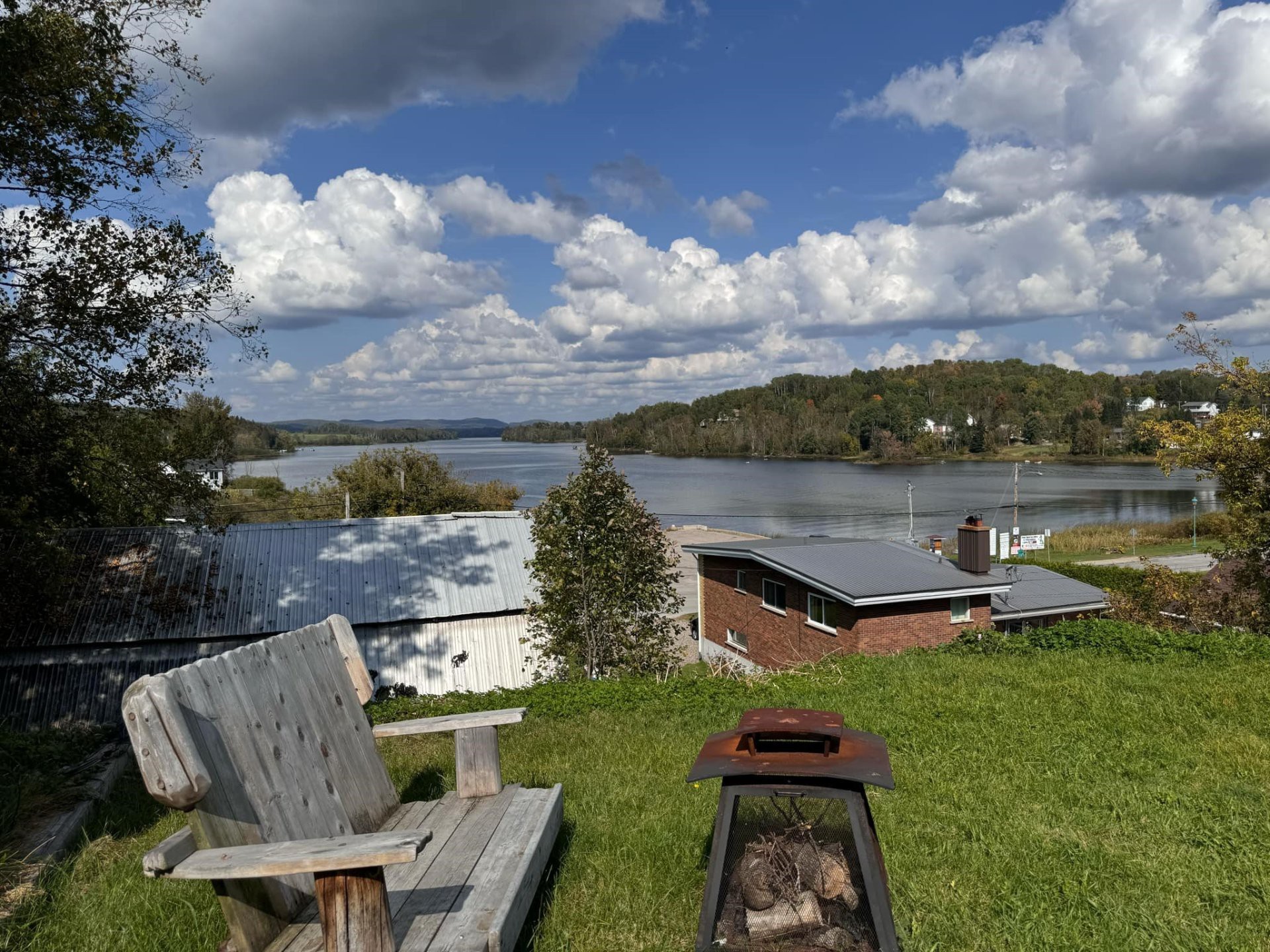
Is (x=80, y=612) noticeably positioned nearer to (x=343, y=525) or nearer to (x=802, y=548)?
(x=343, y=525)

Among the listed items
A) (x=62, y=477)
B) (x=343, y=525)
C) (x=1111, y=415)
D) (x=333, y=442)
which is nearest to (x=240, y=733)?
(x=62, y=477)

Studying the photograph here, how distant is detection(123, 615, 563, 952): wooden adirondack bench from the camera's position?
2070 mm

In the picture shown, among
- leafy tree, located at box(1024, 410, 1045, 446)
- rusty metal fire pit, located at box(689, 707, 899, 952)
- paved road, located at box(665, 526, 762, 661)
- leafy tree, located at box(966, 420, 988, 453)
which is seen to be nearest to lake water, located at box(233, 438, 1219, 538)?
paved road, located at box(665, 526, 762, 661)

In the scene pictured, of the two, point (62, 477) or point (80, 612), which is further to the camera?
point (80, 612)

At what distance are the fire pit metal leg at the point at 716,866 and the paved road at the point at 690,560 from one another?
20.5 meters

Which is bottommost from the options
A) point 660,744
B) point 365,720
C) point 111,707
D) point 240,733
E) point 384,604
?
point 111,707

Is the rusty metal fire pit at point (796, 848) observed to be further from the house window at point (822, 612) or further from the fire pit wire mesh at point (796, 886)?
the house window at point (822, 612)

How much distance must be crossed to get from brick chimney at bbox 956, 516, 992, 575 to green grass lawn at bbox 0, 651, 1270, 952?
39.3 feet

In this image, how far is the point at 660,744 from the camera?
6.24 metres

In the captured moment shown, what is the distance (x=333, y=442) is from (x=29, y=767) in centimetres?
20067

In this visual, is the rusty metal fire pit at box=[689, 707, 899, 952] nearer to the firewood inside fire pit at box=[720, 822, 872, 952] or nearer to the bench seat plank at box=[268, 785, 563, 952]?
the firewood inside fire pit at box=[720, 822, 872, 952]

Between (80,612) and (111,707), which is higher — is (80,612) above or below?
above

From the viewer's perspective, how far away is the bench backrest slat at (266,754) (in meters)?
2.15

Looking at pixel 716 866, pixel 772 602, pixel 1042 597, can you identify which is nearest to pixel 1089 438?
pixel 1042 597
